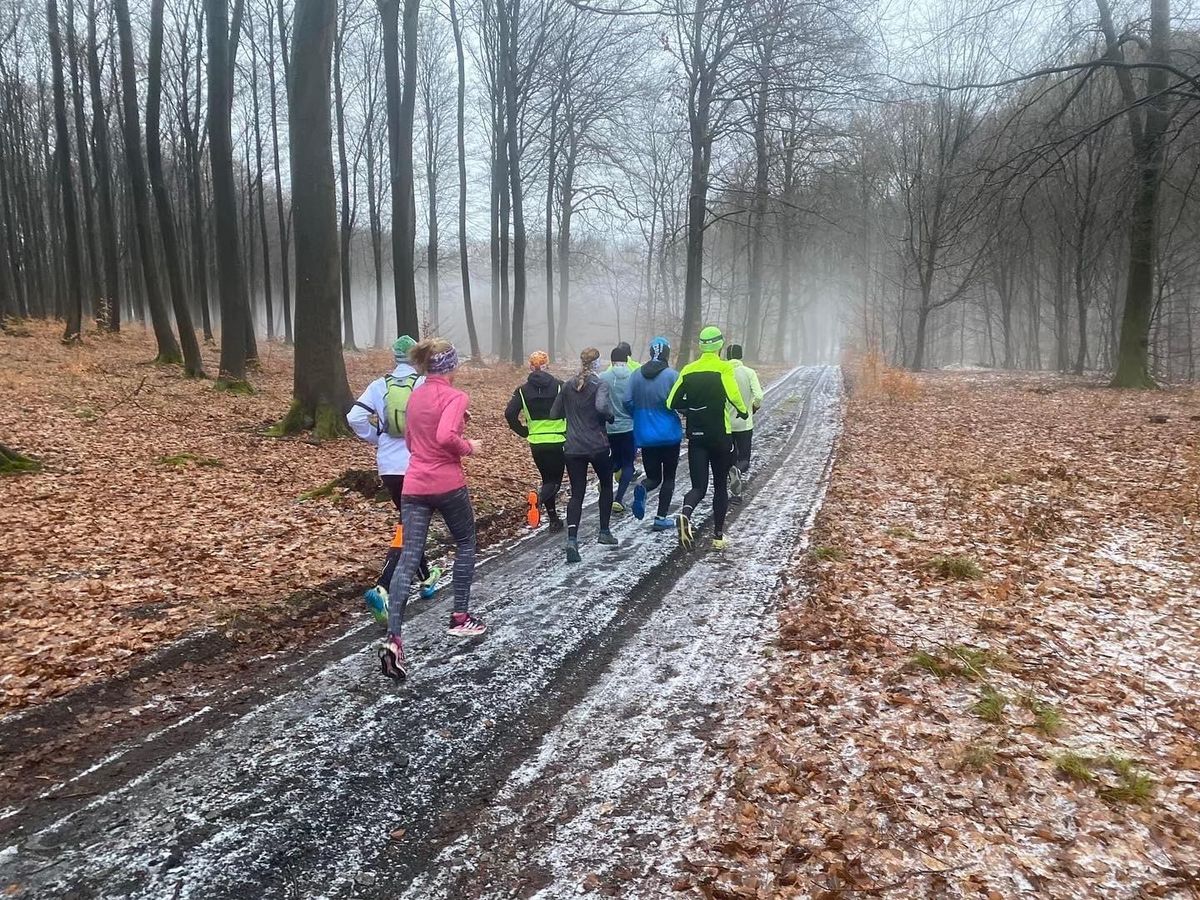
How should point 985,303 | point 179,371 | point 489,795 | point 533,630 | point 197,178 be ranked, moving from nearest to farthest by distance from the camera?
point 489,795 → point 533,630 → point 179,371 → point 197,178 → point 985,303

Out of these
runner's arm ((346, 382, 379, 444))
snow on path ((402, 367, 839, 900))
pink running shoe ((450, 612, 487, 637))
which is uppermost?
runner's arm ((346, 382, 379, 444))

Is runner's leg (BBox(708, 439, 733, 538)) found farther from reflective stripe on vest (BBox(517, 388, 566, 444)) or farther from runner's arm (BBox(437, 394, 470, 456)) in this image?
runner's arm (BBox(437, 394, 470, 456))

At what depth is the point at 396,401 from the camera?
558cm

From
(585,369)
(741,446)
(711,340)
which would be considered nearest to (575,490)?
(585,369)

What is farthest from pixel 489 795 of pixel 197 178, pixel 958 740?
pixel 197 178

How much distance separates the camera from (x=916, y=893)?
2822 millimetres

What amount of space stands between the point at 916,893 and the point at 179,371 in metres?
20.2

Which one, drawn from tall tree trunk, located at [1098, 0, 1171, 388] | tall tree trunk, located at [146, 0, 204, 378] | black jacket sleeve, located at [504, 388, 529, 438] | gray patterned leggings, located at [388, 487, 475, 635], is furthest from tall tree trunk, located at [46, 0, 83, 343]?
tall tree trunk, located at [1098, 0, 1171, 388]

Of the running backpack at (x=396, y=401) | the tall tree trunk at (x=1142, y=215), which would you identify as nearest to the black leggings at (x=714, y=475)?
the running backpack at (x=396, y=401)

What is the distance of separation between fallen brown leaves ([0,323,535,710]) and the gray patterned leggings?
67.8 inches

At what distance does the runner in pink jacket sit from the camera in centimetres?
469

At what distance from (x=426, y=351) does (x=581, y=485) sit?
9.84 ft

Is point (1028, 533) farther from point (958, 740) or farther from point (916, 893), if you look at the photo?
point (916, 893)

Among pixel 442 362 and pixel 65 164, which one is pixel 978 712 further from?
pixel 65 164
